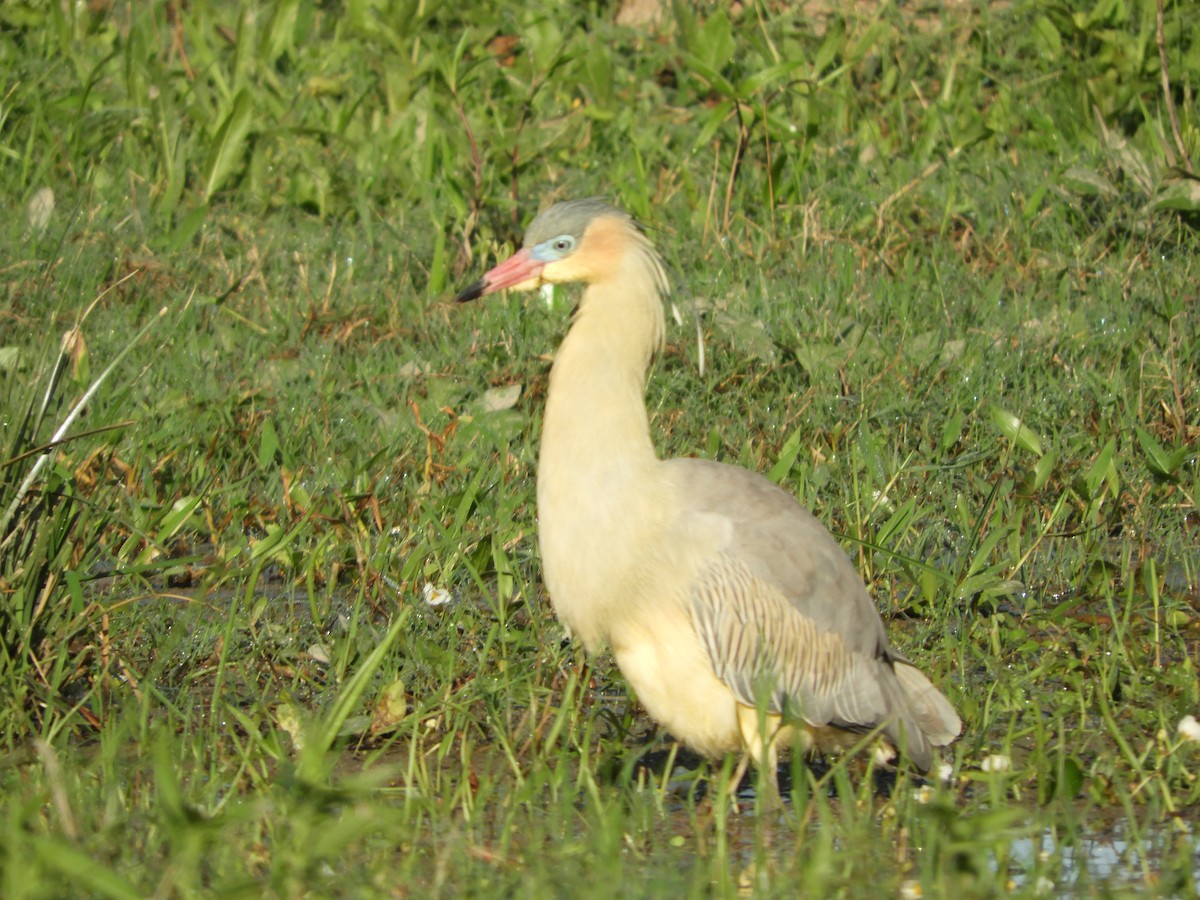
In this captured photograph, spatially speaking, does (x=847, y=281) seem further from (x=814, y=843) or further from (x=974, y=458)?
(x=814, y=843)

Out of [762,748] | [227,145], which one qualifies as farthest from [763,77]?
[762,748]

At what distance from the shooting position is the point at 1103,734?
4484 mm

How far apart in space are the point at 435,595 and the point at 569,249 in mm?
1201

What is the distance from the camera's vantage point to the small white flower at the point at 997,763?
154 inches

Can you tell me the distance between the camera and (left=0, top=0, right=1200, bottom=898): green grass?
368cm

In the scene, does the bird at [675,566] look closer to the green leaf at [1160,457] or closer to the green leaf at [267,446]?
the green leaf at [1160,457]

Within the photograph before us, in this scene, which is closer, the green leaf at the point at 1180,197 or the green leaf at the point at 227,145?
the green leaf at the point at 1180,197

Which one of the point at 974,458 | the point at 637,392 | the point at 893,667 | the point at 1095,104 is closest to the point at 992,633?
the point at 893,667

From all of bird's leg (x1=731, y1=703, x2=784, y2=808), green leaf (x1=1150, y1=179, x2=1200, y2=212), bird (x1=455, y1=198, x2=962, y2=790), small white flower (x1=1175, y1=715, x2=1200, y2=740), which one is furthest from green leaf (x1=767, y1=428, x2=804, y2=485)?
green leaf (x1=1150, y1=179, x2=1200, y2=212)

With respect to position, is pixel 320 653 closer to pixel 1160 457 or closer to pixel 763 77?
pixel 1160 457

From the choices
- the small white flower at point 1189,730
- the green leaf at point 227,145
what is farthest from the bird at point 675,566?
the green leaf at point 227,145

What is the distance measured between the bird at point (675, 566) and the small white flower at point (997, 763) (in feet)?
0.47

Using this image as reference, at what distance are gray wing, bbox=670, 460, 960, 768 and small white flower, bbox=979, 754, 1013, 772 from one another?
0.14 m

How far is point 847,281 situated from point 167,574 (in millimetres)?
2996
